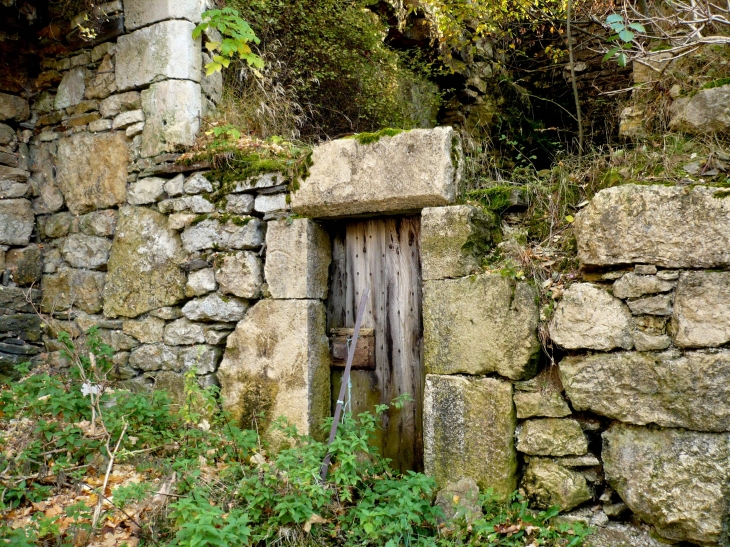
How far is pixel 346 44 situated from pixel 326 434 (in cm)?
379

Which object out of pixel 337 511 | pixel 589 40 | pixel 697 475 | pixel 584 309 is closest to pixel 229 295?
pixel 337 511

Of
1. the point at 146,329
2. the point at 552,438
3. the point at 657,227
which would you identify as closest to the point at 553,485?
the point at 552,438

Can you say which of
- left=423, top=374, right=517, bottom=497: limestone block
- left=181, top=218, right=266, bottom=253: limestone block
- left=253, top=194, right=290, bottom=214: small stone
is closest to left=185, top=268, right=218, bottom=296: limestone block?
left=181, top=218, right=266, bottom=253: limestone block

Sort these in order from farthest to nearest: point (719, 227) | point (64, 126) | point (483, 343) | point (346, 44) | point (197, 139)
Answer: point (346, 44) < point (64, 126) < point (197, 139) < point (483, 343) < point (719, 227)

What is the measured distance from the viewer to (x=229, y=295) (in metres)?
3.78

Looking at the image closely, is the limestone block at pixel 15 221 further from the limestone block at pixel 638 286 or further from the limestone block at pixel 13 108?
the limestone block at pixel 638 286

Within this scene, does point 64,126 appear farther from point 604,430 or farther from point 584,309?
point 604,430

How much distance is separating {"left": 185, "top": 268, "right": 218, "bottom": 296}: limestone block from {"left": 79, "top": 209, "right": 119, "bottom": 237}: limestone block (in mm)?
919

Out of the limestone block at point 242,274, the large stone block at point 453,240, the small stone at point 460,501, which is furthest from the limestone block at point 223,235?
the small stone at point 460,501

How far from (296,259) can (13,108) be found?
3.01 meters

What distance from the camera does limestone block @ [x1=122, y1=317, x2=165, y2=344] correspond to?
4.00 meters

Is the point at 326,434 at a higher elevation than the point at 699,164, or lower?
lower

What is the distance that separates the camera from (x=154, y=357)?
13.1 ft

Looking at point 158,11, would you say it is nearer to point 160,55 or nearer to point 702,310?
point 160,55
